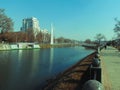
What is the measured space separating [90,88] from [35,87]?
42.2 feet

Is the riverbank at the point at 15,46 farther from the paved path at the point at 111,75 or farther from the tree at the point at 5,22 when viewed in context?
the paved path at the point at 111,75

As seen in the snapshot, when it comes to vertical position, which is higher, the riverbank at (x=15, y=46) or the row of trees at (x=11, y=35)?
the row of trees at (x=11, y=35)

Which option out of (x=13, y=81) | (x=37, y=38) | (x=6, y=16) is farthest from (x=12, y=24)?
(x=13, y=81)

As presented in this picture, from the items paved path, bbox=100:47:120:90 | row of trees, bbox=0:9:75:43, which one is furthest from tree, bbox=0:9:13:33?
paved path, bbox=100:47:120:90

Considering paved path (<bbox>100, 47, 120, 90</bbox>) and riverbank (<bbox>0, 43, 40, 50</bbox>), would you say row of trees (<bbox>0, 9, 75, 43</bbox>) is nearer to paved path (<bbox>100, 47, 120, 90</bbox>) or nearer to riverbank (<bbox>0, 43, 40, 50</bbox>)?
riverbank (<bbox>0, 43, 40, 50</bbox>)

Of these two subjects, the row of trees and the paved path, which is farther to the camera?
the row of trees

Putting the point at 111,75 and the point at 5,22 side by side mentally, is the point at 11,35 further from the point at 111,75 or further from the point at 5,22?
the point at 111,75

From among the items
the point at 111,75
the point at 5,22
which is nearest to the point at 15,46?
the point at 5,22

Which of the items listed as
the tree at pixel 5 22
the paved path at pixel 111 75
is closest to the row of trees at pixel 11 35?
the tree at pixel 5 22

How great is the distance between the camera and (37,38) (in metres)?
149

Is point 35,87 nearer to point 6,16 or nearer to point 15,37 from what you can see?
point 6,16

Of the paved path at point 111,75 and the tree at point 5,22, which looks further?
the tree at point 5,22

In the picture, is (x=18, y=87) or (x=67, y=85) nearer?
(x=67, y=85)

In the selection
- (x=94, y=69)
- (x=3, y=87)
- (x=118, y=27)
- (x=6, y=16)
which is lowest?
(x=3, y=87)
